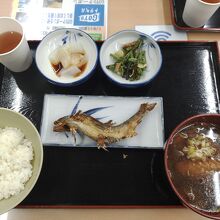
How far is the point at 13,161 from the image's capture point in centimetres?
131

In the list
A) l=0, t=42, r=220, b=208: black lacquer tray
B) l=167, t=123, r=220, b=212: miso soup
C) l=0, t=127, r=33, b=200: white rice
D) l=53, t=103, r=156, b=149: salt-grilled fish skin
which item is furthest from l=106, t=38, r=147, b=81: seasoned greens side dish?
l=0, t=127, r=33, b=200: white rice

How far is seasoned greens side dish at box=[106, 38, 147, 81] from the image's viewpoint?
156cm

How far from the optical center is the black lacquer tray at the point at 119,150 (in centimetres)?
136

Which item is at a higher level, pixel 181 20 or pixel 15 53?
pixel 181 20

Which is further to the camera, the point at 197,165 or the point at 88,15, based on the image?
the point at 88,15

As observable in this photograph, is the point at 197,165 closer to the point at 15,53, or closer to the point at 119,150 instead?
the point at 119,150

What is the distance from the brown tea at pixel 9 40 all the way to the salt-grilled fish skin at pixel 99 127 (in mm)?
475

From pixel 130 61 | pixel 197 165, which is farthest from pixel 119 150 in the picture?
pixel 130 61

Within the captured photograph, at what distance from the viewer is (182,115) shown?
1.54 meters

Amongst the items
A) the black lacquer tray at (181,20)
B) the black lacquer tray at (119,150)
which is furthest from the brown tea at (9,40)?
the black lacquer tray at (181,20)

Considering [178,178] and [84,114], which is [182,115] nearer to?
[178,178]

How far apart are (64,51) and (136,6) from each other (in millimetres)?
615

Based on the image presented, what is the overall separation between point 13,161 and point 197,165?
2.79ft

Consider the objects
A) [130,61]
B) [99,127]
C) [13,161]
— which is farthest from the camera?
[130,61]
